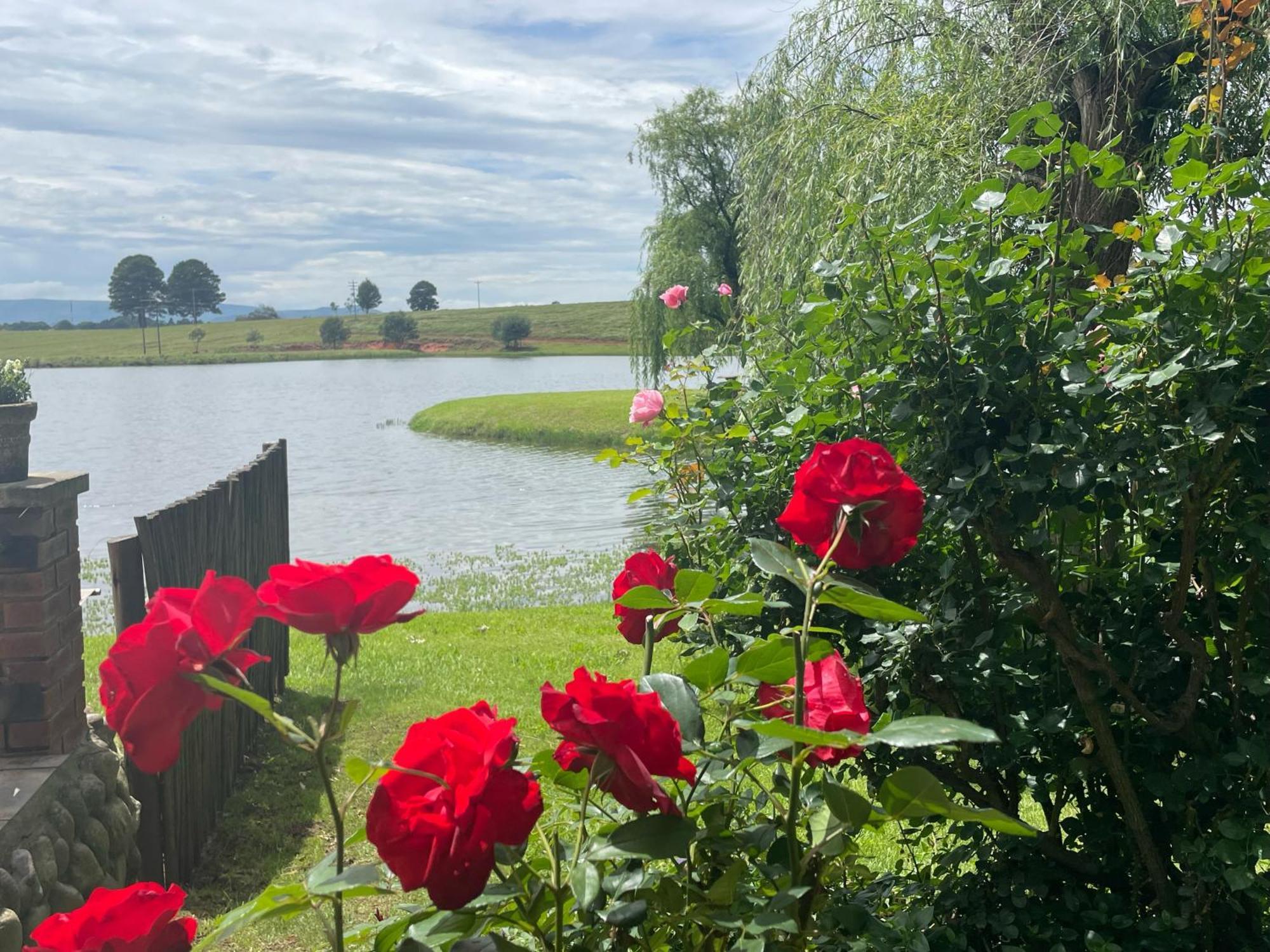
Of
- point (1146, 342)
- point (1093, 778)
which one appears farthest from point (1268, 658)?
point (1146, 342)

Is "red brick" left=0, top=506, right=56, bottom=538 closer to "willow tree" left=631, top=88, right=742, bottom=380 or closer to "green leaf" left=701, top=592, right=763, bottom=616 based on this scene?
"green leaf" left=701, top=592, right=763, bottom=616

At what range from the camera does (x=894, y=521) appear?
46.2 inches

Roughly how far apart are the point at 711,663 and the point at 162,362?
86175 millimetres

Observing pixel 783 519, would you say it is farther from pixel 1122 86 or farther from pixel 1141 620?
pixel 1122 86

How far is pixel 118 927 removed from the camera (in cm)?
100

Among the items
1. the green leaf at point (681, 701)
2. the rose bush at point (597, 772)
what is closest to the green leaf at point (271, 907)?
the rose bush at point (597, 772)

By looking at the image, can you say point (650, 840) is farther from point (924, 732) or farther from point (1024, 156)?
point (1024, 156)

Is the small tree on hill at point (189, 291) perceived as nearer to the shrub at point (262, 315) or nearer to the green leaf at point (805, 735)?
the shrub at point (262, 315)

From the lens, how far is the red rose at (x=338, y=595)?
915 millimetres

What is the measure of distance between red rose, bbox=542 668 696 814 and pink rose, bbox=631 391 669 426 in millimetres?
1951

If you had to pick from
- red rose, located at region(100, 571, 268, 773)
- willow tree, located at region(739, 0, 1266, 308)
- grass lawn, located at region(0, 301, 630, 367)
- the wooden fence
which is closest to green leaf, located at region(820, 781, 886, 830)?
red rose, located at region(100, 571, 268, 773)

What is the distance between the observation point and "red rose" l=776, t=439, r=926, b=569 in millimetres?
1168

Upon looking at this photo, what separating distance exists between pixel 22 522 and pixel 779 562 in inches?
113

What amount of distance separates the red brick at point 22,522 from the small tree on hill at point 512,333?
3261 inches
